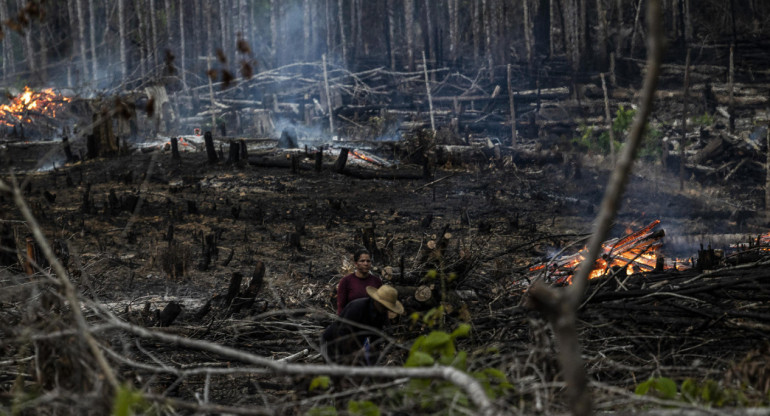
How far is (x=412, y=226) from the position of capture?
12.7 m

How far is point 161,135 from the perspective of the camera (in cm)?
2511

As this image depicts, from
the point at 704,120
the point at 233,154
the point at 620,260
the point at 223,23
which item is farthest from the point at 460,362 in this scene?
the point at 223,23

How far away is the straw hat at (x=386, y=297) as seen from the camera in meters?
6.23

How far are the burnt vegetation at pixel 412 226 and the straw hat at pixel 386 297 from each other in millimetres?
399

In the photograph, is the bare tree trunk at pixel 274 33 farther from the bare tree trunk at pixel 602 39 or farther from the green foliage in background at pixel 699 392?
Answer: the green foliage in background at pixel 699 392

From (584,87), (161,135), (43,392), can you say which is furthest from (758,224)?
(161,135)

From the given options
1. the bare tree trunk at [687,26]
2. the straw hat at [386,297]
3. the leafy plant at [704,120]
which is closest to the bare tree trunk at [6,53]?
the bare tree trunk at [687,26]

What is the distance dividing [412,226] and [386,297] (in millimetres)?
6461

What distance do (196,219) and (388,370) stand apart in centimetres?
1033

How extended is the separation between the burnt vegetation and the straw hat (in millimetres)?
399

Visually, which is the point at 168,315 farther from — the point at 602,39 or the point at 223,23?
the point at 223,23

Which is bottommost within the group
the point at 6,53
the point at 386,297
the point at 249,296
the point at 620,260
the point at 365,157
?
the point at 249,296

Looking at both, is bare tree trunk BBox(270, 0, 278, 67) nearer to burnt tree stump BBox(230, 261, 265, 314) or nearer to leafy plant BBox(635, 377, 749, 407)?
burnt tree stump BBox(230, 261, 265, 314)

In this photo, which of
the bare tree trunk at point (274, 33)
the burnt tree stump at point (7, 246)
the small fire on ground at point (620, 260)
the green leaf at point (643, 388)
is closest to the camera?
the green leaf at point (643, 388)
